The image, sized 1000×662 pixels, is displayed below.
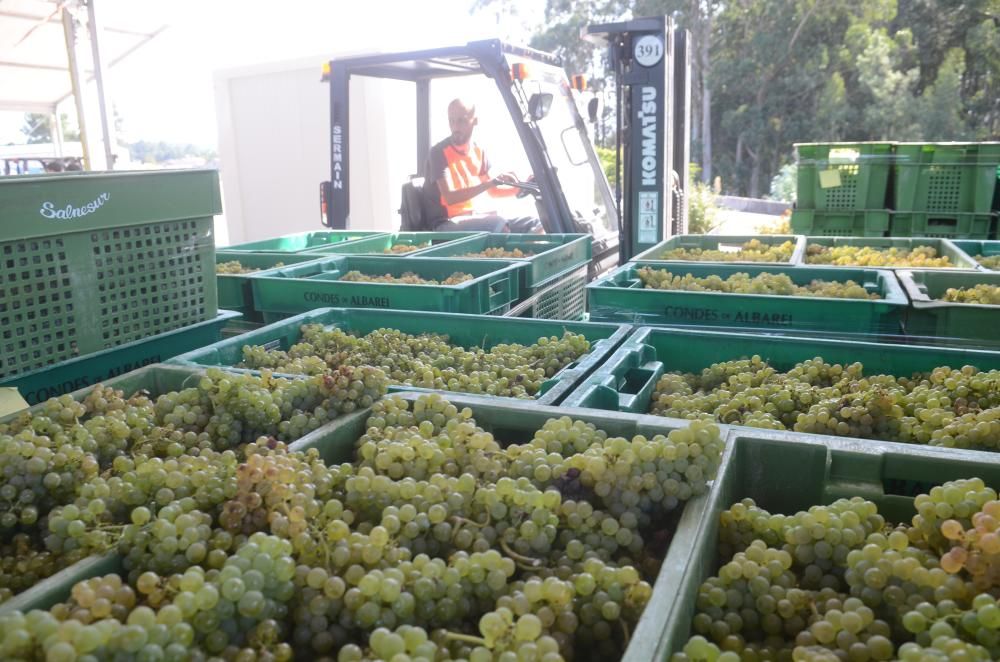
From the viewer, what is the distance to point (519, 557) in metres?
1.03

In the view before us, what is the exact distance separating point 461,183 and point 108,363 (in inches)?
150

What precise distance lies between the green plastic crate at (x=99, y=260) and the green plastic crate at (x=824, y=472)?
175cm

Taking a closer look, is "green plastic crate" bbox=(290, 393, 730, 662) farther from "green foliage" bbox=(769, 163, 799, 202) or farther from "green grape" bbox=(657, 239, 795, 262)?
"green foliage" bbox=(769, 163, 799, 202)

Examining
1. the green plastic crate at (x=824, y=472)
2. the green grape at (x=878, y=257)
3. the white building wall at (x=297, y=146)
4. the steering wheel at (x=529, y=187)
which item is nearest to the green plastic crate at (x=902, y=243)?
the green grape at (x=878, y=257)

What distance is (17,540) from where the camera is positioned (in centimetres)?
116

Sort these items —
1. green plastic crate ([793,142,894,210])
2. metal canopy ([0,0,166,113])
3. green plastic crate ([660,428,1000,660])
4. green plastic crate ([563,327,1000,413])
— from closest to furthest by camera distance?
green plastic crate ([660,428,1000,660]) → green plastic crate ([563,327,1000,413]) → green plastic crate ([793,142,894,210]) → metal canopy ([0,0,166,113])

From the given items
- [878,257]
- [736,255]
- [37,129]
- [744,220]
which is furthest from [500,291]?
[37,129]

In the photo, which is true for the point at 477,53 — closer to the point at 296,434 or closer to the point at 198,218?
the point at 198,218

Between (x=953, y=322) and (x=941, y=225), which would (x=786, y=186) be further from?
(x=953, y=322)

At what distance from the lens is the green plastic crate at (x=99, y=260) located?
1.88 metres

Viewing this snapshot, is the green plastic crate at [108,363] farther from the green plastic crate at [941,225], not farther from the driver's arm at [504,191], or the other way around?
the green plastic crate at [941,225]

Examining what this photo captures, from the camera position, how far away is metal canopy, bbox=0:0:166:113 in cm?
863

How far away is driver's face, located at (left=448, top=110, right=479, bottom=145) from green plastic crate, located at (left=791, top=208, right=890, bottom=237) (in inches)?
108

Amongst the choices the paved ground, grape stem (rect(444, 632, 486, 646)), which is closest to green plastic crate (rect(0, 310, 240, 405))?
grape stem (rect(444, 632, 486, 646))
